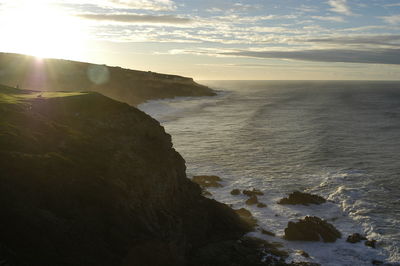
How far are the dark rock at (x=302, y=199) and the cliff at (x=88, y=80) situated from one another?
8862 centimetres

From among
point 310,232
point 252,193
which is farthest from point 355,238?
point 252,193

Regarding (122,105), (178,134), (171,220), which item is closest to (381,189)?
(171,220)

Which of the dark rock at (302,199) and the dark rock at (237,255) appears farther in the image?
the dark rock at (302,199)

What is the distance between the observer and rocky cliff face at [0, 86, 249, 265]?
561 inches

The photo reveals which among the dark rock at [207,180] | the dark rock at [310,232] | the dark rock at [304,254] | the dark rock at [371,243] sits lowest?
the dark rock at [304,254]

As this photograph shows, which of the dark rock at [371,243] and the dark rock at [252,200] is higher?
the dark rock at [252,200]

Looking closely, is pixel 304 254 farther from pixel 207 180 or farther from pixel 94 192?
pixel 207 180

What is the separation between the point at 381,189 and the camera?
30969 millimetres

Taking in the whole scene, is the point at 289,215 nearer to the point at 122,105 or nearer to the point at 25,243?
the point at 122,105

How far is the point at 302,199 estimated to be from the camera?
1131 inches

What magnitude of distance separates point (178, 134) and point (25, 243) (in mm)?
45756

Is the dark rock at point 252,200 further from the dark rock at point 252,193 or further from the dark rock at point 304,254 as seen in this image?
the dark rock at point 304,254

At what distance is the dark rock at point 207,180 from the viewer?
33375 millimetres

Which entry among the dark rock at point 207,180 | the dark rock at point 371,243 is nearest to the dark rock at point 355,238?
the dark rock at point 371,243
